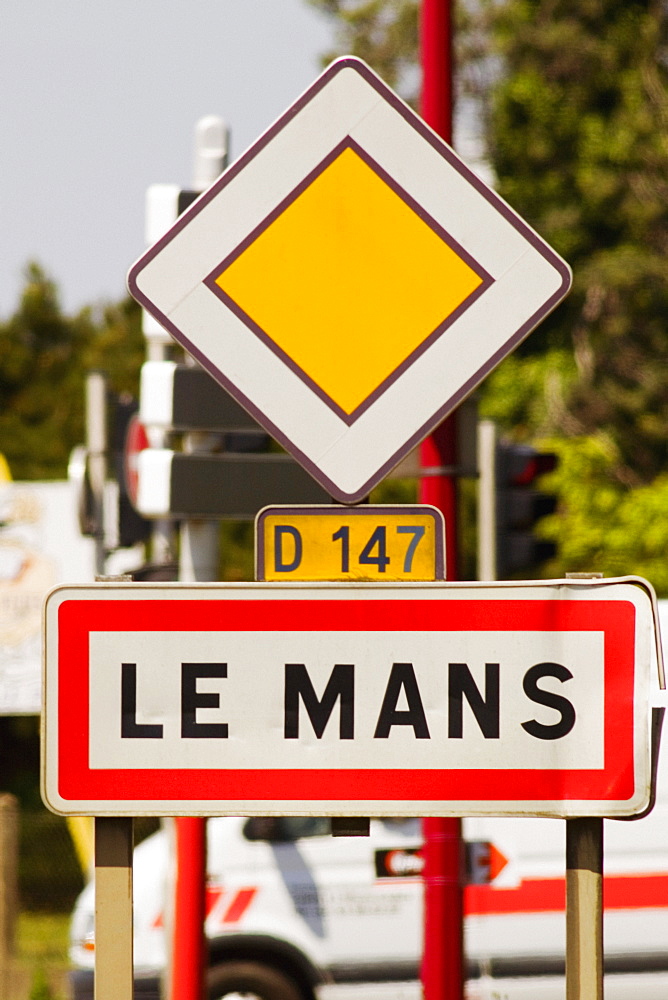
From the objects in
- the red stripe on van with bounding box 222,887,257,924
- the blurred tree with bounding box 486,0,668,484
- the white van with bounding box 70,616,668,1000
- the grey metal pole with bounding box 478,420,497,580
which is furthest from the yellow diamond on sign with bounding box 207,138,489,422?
the blurred tree with bounding box 486,0,668,484

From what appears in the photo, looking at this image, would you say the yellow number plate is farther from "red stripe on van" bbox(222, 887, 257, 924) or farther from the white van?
"red stripe on van" bbox(222, 887, 257, 924)

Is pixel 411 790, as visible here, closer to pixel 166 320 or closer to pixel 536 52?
pixel 166 320

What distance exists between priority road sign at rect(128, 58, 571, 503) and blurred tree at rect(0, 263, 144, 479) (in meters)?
19.3

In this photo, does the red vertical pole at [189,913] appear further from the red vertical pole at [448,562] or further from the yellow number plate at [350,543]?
the yellow number plate at [350,543]

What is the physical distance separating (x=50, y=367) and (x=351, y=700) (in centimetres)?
2745

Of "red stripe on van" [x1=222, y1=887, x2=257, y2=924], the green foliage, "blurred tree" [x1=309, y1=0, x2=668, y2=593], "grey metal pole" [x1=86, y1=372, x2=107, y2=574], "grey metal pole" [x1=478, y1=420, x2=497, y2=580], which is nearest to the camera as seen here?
"grey metal pole" [x1=478, y1=420, x2=497, y2=580]

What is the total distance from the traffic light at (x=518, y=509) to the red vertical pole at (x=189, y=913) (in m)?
2.70

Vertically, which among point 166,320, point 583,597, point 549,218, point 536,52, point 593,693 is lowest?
Answer: point 593,693

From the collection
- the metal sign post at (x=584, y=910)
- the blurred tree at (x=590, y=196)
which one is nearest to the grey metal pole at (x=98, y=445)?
the metal sign post at (x=584, y=910)

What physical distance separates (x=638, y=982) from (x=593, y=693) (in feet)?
17.5

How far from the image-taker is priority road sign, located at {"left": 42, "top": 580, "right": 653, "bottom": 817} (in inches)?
93.8

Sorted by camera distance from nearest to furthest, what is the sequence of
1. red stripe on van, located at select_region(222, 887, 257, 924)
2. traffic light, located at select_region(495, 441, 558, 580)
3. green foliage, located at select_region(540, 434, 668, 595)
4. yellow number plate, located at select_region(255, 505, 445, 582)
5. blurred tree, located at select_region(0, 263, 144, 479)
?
yellow number plate, located at select_region(255, 505, 445, 582), traffic light, located at select_region(495, 441, 558, 580), red stripe on van, located at select_region(222, 887, 257, 924), green foliage, located at select_region(540, 434, 668, 595), blurred tree, located at select_region(0, 263, 144, 479)

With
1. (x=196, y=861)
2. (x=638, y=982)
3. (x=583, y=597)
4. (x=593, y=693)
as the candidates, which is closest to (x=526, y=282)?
(x=583, y=597)

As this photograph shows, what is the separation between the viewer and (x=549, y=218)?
26.4 metres
